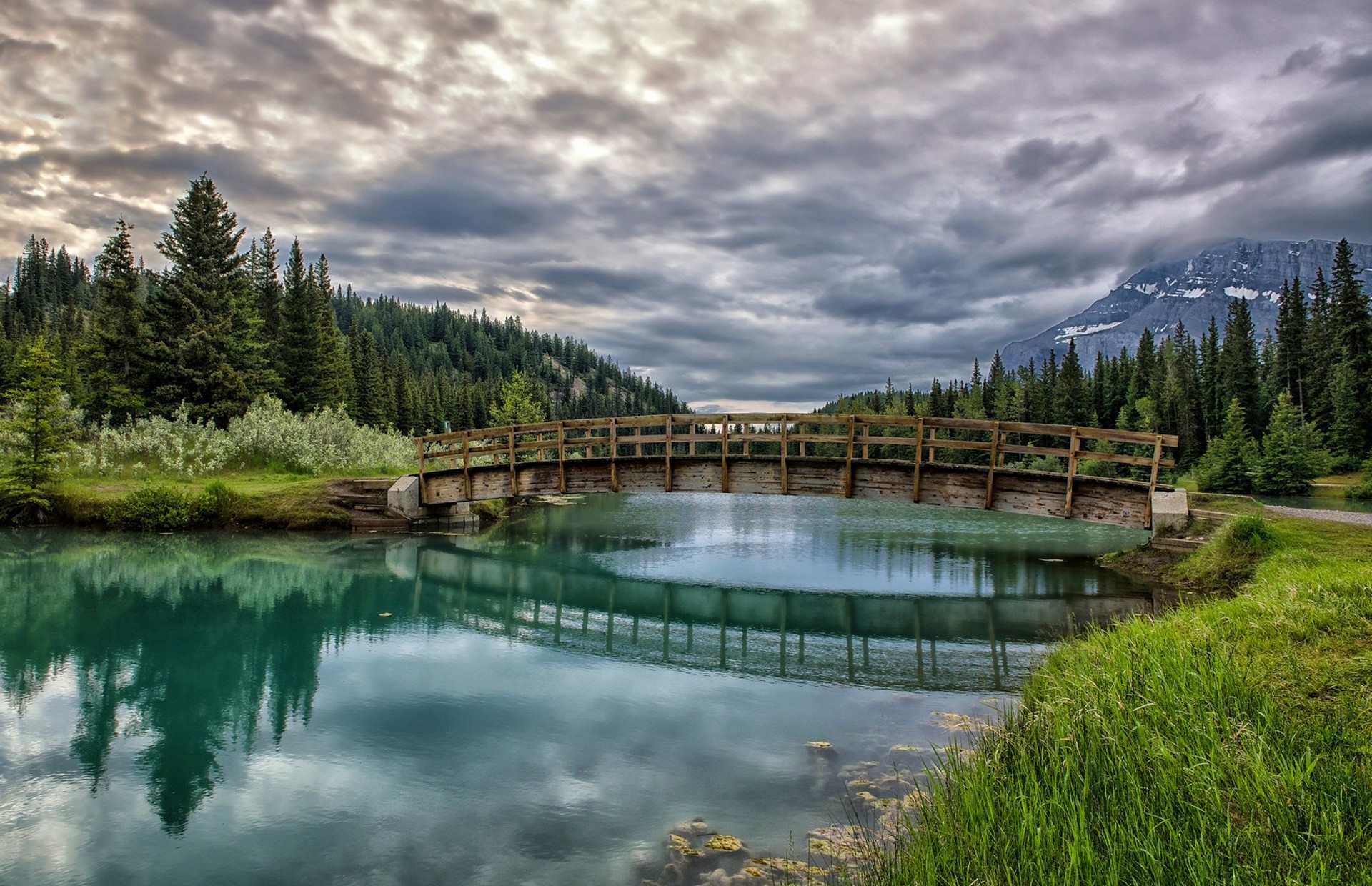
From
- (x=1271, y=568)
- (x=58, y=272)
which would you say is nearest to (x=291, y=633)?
(x=1271, y=568)

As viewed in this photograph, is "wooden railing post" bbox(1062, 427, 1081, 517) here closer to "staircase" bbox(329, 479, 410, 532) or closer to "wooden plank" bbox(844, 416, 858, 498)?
"wooden plank" bbox(844, 416, 858, 498)

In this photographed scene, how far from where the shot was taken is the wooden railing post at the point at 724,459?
23469mm

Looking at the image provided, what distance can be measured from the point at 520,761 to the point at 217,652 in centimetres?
795

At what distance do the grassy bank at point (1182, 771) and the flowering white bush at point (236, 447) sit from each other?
1200 inches

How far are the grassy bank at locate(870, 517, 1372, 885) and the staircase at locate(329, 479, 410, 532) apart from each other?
24945 mm

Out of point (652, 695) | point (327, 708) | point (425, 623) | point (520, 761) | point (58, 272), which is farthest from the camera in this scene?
point (58, 272)

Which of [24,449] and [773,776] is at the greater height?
[24,449]

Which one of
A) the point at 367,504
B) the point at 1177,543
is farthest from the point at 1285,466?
the point at 367,504

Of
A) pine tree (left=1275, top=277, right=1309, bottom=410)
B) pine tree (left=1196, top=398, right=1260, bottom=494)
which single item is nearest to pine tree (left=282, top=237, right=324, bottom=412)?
pine tree (left=1196, top=398, right=1260, bottom=494)

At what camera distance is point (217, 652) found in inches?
520

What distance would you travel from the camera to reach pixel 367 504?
28016mm

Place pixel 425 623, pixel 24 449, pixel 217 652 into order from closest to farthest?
pixel 217 652 < pixel 425 623 < pixel 24 449

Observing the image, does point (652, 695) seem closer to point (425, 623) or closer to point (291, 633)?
point (425, 623)

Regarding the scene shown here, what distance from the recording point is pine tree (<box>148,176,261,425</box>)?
122 ft
